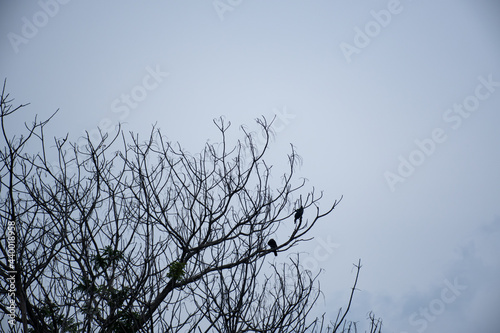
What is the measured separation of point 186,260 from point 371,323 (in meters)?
1.97

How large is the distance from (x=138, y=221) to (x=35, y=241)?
109 cm

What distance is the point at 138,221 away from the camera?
4.14 meters

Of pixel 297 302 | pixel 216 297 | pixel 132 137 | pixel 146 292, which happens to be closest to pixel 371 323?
pixel 297 302

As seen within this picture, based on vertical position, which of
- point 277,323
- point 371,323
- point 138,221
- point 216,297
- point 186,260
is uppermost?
point 138,221

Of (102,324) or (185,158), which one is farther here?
(185,158)

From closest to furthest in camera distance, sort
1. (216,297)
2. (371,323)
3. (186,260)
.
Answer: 1. (216,297)
2. (371,323)
3. (186,260)

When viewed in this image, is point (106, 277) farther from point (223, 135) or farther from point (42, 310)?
point (223, 135)

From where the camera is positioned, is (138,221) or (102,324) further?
(138,221)

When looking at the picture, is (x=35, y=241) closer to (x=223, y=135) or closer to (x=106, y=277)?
(x=106, y=277)

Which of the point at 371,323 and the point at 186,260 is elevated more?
the point at 186,260

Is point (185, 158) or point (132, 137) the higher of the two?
point (132, 137)

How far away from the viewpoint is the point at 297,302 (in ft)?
11.9

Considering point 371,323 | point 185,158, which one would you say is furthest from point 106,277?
point 371,323

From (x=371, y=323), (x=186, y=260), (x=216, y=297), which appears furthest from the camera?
(x=186, y=260)
